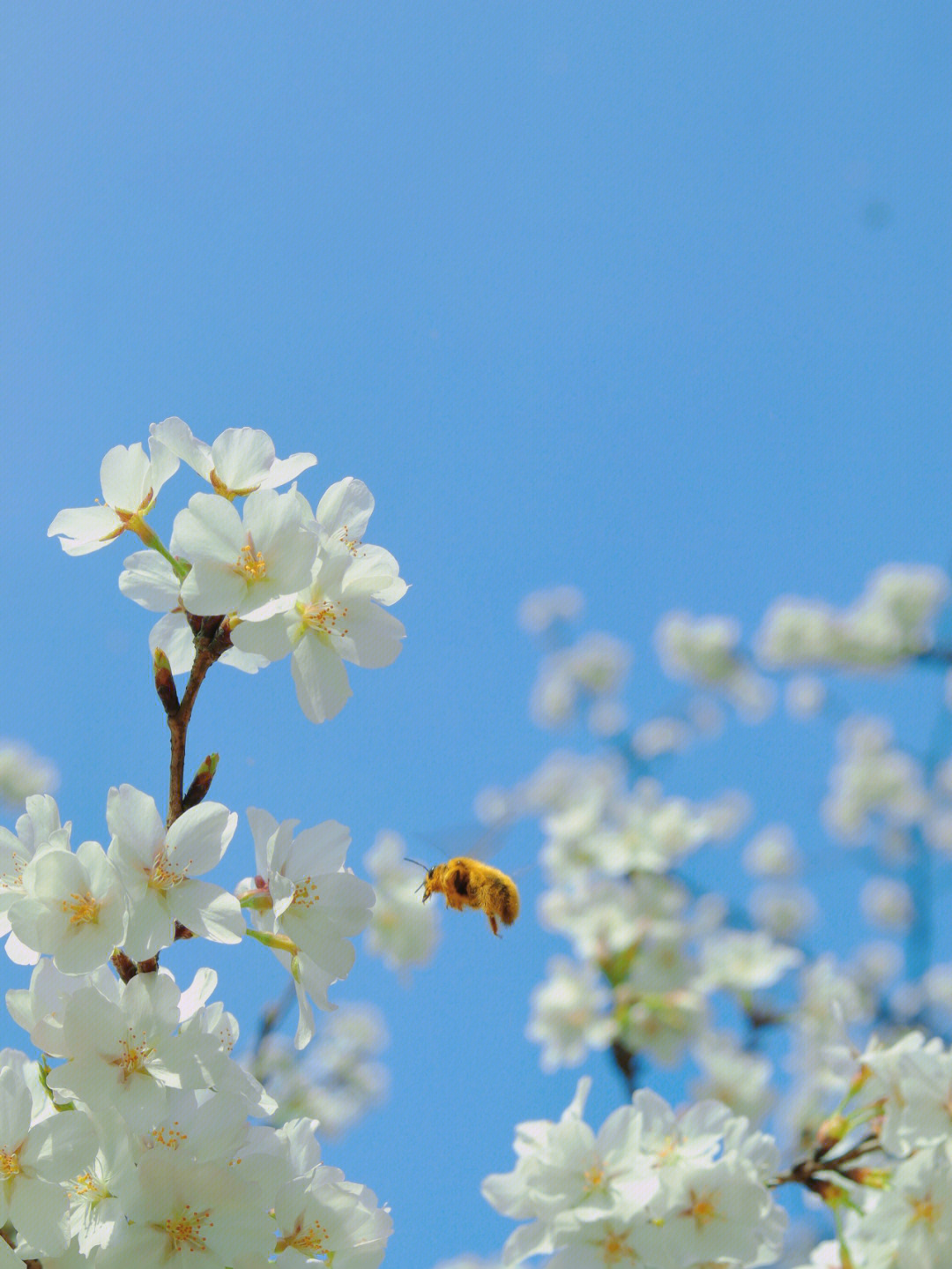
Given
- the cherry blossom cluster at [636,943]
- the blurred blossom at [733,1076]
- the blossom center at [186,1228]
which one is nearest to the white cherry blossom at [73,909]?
→ the blossom center at [186,1228]

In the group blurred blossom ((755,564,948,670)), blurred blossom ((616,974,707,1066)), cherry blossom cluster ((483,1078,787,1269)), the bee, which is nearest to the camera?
cherry blossom cluster ((483,1078,787,1269))

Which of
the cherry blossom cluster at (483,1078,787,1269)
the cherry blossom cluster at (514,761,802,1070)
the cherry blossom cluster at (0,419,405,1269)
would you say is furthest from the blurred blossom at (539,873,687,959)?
the cherry blossom cluster at (0,419,405,1269)

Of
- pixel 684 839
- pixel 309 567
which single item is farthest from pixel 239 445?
pixel 684 839

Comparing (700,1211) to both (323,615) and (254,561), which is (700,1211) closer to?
(323,615)

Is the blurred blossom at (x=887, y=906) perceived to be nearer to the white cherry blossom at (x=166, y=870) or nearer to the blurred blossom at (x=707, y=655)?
the blurred blossom at (x=707, y=655)

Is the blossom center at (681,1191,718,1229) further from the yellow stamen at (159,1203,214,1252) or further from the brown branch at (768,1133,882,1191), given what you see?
the yellow stamen at (159,1203,214,1252)

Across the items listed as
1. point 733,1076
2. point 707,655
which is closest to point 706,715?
point 707,655
